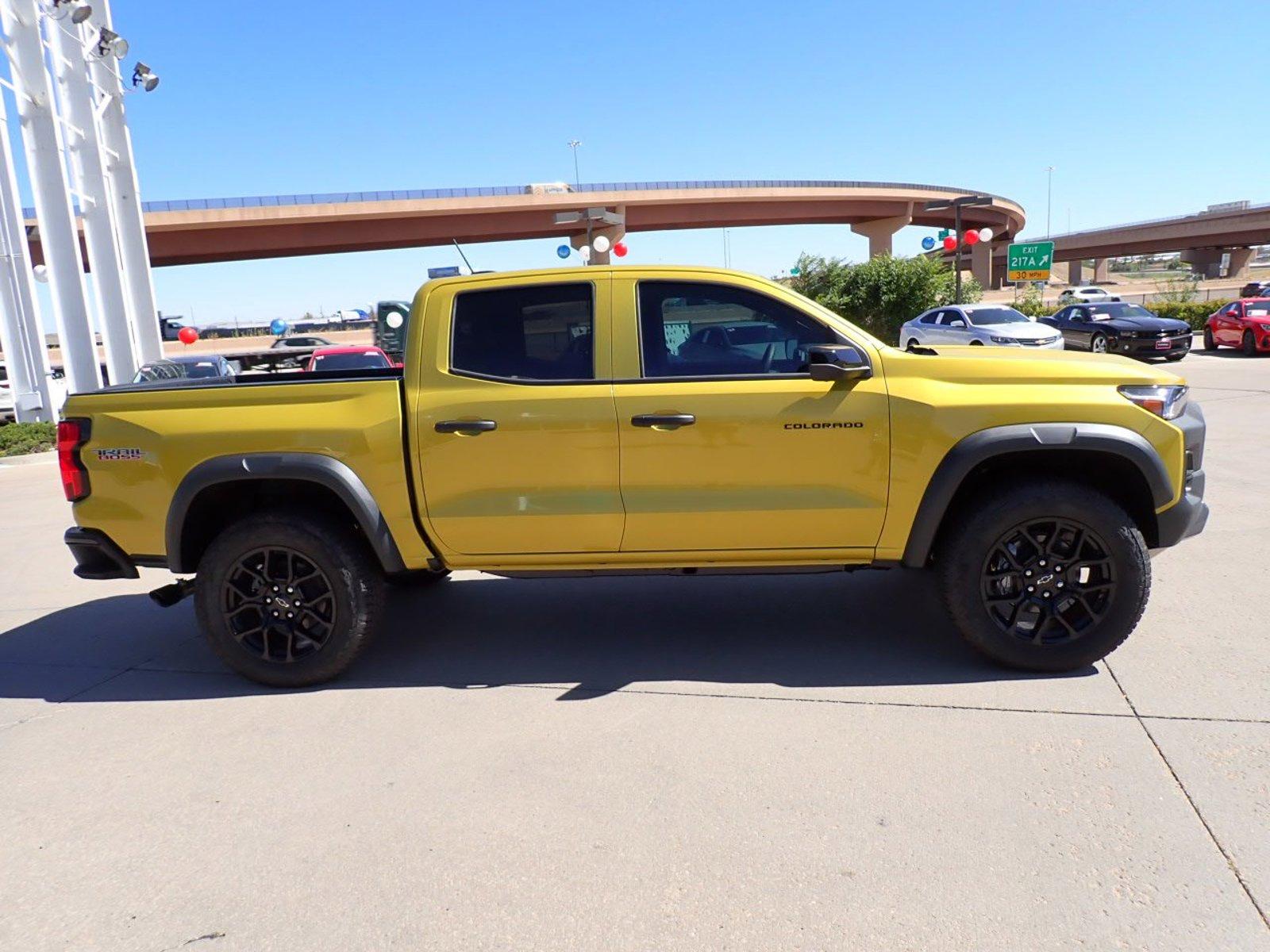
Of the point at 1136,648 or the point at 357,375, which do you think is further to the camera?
the point at 357,375

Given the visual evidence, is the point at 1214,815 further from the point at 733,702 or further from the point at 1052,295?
the point at 1052,295

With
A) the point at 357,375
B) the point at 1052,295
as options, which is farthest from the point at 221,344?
the point at 1052,295

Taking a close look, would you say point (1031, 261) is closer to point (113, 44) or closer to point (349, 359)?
point (349, 359)

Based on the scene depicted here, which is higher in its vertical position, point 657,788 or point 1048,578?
point 1048,578

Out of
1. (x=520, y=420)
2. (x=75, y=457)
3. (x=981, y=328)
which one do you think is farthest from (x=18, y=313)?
(x=981, y=328)

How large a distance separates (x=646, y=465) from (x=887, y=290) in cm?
3331

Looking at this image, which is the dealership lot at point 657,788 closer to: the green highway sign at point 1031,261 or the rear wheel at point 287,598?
the rear wheel at point 287,598

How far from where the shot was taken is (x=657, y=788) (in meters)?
3.34

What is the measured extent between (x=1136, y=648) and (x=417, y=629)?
382 cm

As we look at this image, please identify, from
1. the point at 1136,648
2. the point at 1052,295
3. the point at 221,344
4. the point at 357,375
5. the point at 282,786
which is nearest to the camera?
the point at 282,786

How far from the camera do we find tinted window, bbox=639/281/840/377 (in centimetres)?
420

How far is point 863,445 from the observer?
4051 millimetres

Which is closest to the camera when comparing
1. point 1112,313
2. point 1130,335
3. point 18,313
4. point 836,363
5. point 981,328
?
point 836,363

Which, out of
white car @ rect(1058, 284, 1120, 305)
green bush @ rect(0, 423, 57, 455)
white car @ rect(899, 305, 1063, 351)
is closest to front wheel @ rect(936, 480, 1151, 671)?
green bush @ rect(0, 423, 57, 455)
